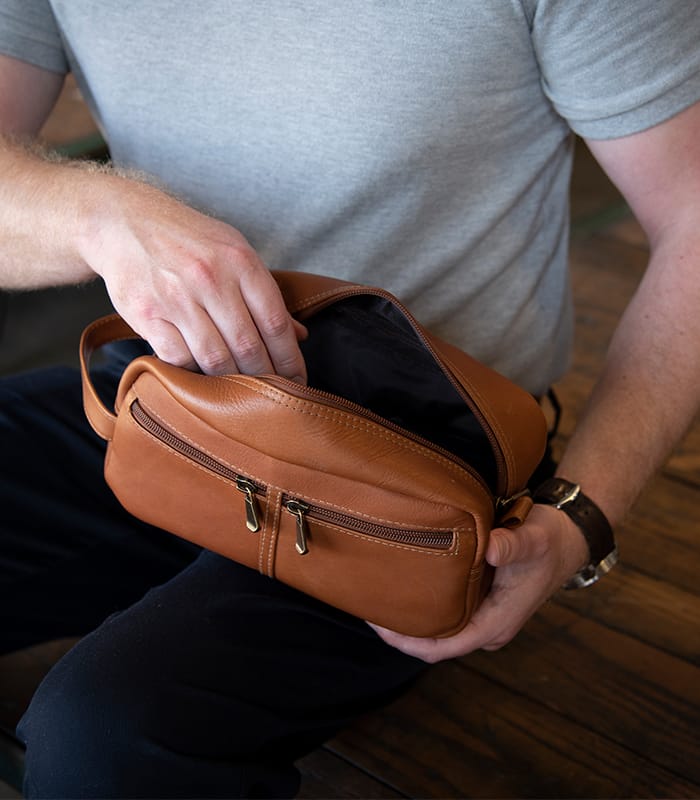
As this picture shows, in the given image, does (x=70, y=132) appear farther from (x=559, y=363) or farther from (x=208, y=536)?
(x=208, y=536)

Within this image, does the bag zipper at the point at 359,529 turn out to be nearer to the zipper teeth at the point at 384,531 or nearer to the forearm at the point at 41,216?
the zipper teeth at the point at 384,531

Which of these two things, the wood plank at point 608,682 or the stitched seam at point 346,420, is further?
the wood plank at point 608,682

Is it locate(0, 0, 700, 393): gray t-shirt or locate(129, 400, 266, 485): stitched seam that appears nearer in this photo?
locate(129, 400, 266, 485): stitched seam

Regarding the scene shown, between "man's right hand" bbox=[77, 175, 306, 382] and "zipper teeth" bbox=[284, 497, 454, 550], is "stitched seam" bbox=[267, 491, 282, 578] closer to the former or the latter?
"zipper teeth" bbox=[284, 497, 454, 550]

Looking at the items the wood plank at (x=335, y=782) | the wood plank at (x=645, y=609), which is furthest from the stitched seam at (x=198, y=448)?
the wood plank at (x=645, y=609)

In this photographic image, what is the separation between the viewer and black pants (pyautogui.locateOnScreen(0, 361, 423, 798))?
77 cm

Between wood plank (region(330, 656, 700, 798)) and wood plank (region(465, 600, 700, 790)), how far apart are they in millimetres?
17

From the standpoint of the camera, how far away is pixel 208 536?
0.84 m

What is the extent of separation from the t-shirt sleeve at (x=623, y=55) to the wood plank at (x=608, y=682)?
637mm

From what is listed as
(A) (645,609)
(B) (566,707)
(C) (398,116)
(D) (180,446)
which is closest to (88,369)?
(D) (180,446)

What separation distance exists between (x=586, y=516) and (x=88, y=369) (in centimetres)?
50

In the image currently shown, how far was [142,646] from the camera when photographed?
2.63 feet

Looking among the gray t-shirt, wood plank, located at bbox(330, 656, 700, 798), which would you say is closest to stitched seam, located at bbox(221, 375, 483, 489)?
the gray t-shirt

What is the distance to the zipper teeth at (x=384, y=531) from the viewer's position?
29.4 inches
